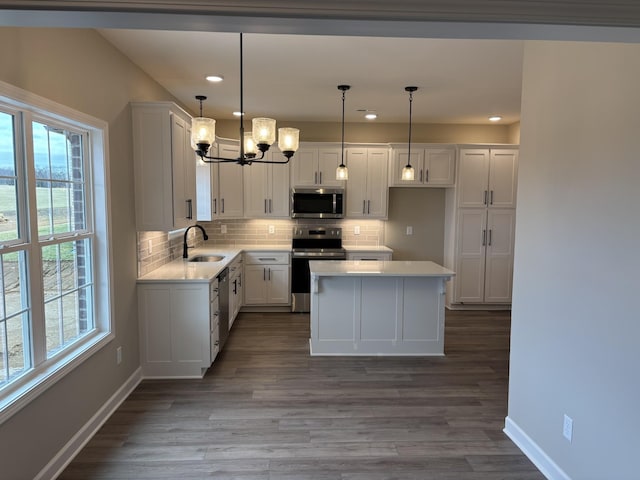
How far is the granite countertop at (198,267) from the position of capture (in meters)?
3.60

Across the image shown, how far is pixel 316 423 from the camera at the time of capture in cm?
288

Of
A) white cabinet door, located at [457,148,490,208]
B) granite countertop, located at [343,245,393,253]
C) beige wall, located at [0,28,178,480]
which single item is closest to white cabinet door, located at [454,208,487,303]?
white cabinet door, located at [457,148,490,208]

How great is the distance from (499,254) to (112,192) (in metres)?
5.11

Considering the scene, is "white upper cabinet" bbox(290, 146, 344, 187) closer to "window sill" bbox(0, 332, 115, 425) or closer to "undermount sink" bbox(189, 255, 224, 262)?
"undermount sink" bbox(189, 255, 224, 262)

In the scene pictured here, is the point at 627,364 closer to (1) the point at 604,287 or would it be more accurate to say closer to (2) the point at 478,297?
(1) the point at 604,287

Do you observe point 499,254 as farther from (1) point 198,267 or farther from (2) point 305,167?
(1) point 198,267

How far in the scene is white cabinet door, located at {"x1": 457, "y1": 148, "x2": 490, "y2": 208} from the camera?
5754mm

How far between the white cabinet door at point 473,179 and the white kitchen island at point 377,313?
2066 millimetres

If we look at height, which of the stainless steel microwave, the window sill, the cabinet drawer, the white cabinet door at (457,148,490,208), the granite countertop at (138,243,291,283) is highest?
the white cabinet door at (457,148,490,208)

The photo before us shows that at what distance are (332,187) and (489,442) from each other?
3.92 metres

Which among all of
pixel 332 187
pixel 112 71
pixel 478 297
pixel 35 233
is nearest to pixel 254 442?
pixel 35 233

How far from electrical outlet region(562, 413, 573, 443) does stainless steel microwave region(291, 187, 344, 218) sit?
4.00m

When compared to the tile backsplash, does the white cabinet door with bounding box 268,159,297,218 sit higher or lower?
higher

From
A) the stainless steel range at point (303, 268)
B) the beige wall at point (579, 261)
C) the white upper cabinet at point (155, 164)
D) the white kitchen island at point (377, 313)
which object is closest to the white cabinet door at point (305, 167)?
the stainless steel range at point (303, 268)
